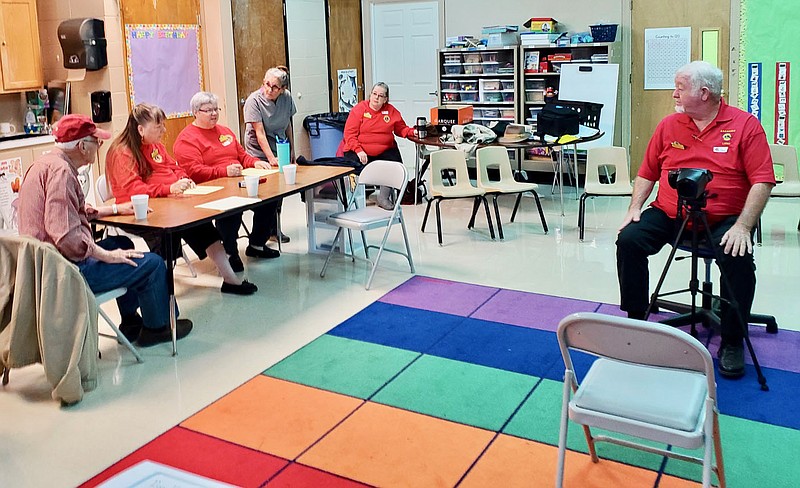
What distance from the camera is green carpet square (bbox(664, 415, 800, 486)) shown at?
3.03 m

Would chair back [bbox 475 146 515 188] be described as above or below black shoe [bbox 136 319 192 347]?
above

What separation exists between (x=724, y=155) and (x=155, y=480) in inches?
135

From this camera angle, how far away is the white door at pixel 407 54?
9992mm

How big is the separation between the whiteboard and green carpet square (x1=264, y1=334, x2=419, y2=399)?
509 cm

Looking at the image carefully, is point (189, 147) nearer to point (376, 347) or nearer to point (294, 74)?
point (376, 347)

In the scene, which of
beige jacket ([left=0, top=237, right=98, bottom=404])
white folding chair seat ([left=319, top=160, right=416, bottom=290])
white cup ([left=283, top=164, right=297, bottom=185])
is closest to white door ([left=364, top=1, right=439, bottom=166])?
white folding chair seat ([left=319, top=160, right=416, bottom=290])

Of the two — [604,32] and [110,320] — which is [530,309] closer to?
[110,320]

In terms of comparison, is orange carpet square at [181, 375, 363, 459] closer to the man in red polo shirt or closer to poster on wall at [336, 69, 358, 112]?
the man in red polo shirt

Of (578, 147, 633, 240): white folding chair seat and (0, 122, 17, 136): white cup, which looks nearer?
(578, 147, 633, 240): white folding chair seat

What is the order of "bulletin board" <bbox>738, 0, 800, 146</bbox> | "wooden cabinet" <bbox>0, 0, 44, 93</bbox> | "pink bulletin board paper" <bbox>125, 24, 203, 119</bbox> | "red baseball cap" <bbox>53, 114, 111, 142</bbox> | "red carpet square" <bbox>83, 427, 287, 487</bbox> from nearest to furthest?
"red carpet square" <bbox>83, 427, 287, 487</bbox>
"red baseball cap" <bbox>53, 114, 111, 142</bbox>
"wooden cabinet" <bbox>0, 0, 44, 93</bbox>
"pink bulletin board paper" <bbox>125, 24, 203, 119</bbox>
"bulletin board" <bbox>738, 0, 800, 146</bbox>

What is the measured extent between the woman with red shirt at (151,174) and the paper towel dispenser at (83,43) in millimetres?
2374

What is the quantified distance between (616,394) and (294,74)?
7.64 meters

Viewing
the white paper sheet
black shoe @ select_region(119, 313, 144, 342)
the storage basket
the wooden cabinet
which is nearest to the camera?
the white paper sheet

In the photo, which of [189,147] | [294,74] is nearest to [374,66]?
[294,74]
